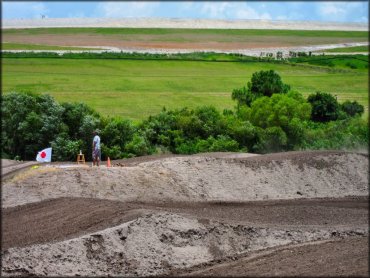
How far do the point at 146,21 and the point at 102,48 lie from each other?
→ 2669cm

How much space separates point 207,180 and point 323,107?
1514 cm

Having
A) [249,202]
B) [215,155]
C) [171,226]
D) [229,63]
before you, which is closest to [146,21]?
[229,63]

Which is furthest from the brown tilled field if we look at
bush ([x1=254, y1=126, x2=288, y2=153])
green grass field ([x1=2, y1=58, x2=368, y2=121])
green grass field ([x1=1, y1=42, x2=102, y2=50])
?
green grass field ([x1=1, y1=42, x2=102, y2=50])

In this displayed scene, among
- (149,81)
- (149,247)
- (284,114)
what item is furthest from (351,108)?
(149,247)

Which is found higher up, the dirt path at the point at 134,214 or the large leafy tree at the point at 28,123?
the large leafy tree at the point at 28,123

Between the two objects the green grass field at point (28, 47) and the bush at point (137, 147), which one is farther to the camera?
the green grass field at point (28, 47)

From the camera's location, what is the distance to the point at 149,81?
1863 inches

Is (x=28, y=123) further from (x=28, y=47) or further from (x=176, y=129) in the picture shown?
(x=28, y=47)

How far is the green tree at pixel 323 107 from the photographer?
133ft

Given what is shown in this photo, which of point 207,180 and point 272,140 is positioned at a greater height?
point 272,140

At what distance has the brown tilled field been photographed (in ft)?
62.0

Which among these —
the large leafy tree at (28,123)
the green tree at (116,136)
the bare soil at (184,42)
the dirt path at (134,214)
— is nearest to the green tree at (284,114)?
the green tree at (116,136)

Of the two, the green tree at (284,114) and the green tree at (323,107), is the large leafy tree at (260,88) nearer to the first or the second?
the green tree at (323,107)

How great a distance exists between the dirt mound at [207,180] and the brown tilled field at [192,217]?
0.04 meters
